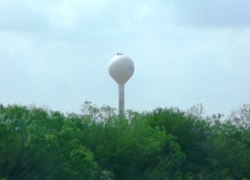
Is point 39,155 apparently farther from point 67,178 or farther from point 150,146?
point 150,146

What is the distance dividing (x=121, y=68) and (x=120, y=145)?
1209 cm

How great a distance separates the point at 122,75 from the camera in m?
58.0

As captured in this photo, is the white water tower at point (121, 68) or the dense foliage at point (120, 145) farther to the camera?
the white water tower at point (121, 68)

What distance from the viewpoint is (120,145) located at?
4638cm

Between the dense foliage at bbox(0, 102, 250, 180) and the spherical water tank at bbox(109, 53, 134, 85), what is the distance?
3.23 meters

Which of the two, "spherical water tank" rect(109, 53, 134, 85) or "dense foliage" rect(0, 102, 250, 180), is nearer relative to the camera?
"dense foliage" rect(0, 102, 250, 180)

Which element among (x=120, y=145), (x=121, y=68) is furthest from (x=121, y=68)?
(x=120, y=145)

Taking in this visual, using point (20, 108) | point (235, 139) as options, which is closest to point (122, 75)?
point (235, 139)

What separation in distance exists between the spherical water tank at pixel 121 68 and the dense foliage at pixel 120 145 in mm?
3232

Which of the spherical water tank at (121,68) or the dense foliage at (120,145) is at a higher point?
the spherical water tank at (121,68)

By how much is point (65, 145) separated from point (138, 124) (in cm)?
1204

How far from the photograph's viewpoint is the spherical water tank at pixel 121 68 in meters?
57.7

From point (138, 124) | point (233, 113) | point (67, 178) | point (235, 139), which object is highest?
point (233, 113)

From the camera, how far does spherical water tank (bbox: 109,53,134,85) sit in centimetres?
5770
